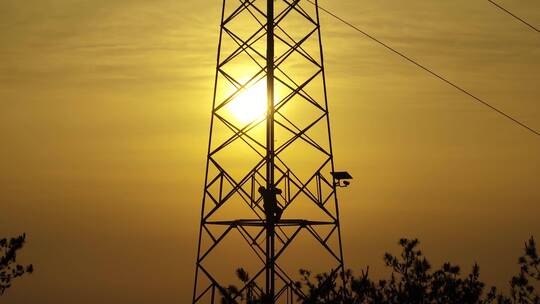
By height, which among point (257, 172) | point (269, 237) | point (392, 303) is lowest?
point (392, 303)

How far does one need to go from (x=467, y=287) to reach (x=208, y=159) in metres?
9.19

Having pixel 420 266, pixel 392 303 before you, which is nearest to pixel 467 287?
pixel 420 266

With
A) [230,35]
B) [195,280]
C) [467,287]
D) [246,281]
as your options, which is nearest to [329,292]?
[246,281]

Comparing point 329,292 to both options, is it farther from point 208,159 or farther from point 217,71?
point 217,71

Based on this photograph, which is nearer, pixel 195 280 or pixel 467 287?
pixel 195 280

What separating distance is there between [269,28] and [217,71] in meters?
2.24

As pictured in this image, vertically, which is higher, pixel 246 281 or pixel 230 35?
pixel 230 35

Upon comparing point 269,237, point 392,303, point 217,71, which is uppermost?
point 217,71

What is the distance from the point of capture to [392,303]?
2075 centimetres

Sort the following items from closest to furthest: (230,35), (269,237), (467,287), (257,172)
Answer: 1. (269,237)
2. (257,172)
3. (230,35)
4. (467,287)

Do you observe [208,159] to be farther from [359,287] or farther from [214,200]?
[359,287]

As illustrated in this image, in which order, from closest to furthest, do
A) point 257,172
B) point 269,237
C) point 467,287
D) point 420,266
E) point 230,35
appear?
point 269,237
point 257,172
point 230,35
point 467,287
point 420,266

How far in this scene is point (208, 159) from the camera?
21.3 metres

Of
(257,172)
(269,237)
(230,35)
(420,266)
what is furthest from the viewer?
(420,266)
